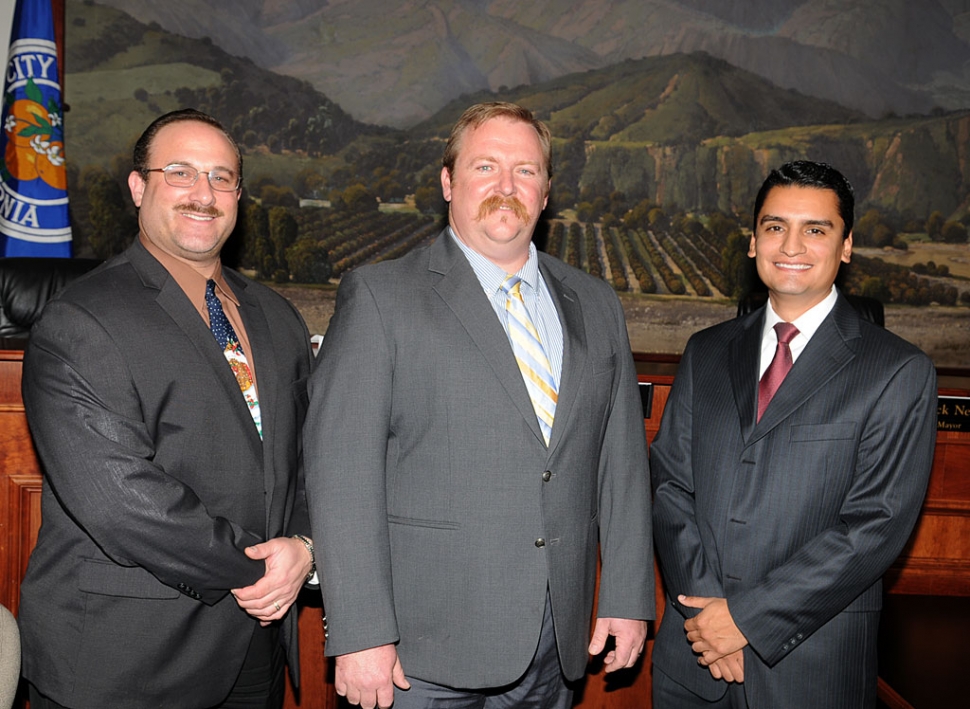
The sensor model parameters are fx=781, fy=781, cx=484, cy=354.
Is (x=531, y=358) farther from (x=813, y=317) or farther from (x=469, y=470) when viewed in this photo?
(x=813, y=317)

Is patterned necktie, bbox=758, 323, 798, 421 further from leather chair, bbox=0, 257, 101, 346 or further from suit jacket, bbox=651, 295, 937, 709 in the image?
leather chair, bbox=0, 257, 101, 346

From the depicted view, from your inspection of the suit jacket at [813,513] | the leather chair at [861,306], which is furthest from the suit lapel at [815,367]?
Answer: the leather chair at [861,306]

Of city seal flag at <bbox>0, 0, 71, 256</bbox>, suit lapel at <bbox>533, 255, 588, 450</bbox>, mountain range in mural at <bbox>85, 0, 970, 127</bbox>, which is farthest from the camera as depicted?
mountain range in mural at <bbox>85, 0, 970, 127</bbox>

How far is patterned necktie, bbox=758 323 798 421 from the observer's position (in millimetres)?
1820

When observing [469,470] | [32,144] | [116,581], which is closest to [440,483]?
[469,470]

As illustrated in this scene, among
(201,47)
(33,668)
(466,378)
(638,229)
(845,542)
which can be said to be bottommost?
(33,668)

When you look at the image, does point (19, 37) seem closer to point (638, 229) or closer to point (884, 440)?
point (638, 229)

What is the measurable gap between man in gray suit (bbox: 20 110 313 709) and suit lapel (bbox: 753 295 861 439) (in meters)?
1.11

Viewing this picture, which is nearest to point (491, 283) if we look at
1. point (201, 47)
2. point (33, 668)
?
point (33, 668)

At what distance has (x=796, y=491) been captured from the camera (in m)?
1.71

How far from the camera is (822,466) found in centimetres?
169

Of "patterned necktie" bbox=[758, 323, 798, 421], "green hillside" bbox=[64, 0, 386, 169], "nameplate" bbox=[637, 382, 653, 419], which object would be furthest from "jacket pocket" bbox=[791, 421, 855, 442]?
"green hillside" bbox=[64, 0, 386, 169]

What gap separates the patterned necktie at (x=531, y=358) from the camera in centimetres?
165

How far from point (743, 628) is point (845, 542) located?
0.28m
